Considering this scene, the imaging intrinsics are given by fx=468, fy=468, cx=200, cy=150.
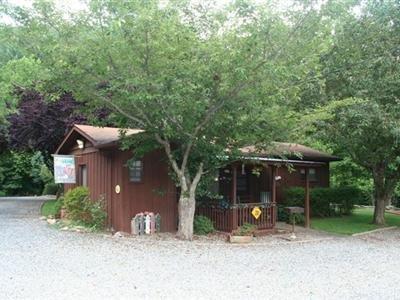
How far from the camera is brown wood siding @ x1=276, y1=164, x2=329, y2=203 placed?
64.9 ft

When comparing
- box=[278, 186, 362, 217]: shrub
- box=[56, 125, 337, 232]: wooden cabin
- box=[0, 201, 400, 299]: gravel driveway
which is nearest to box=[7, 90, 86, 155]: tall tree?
box=[56, 125, 337, 232]: wooden cabin

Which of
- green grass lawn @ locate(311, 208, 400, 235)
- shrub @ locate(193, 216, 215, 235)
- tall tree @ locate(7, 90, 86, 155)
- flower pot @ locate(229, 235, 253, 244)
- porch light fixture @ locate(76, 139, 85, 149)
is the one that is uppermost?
tall tree @ locate(7, 90, 86, 155)

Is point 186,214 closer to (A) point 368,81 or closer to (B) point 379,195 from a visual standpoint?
(A) point 368,81

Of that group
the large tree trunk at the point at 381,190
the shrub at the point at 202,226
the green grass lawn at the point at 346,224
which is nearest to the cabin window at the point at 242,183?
the green grass lawn at the point at 346,224

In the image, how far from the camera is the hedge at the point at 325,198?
62.1ft

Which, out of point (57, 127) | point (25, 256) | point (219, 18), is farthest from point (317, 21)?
point (57, 127)

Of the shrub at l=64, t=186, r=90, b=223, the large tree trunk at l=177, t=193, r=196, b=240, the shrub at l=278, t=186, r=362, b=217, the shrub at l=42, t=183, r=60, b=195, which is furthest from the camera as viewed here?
the shrub at l=42, t=183, r=60, b=195

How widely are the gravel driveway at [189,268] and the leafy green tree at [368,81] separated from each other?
11.8 ft

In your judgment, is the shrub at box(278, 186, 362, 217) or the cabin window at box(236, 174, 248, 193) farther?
the shrub at box(278, 186, 362, 217)

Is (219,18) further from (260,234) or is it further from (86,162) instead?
(86,162)

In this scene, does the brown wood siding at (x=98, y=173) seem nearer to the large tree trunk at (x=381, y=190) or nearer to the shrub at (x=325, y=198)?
the shrub at (x=325, y=198)

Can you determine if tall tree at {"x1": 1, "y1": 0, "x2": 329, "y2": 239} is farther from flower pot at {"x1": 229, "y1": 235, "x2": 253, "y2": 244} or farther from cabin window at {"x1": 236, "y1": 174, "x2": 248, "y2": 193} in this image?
cabin window at {"x1": 236, "y1": 174, "x2": 248, "y2": 193}

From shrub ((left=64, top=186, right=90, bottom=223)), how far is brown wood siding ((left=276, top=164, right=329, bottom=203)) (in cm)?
826

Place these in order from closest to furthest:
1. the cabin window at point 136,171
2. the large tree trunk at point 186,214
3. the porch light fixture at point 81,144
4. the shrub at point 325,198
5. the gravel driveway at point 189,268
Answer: the gravel driveway at point 189,268 < the large tree trunk at point 186,214 < the cabin window at point 136,171 < the porch light fixture at point 81,144 < the shrub at point 325,198
